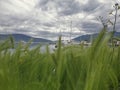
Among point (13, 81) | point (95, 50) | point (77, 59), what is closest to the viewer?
point (95, 50)

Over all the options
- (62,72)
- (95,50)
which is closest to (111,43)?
(62,72)

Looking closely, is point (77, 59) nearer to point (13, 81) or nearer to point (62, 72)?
point (62, 72)

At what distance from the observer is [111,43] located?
1.41 metres

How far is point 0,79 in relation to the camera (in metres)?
0.80

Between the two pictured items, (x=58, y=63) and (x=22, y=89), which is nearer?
(x=22, y=89)

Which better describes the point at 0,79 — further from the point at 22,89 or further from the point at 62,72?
the point at 62,72

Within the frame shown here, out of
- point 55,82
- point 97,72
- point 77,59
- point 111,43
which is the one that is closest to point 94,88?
point 97,72

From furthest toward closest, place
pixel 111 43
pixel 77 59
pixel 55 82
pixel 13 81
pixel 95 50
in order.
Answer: pixel 111 43 → pixel 77 59 → pixel 55 82 → pixel 13 81 → pixel 95 50

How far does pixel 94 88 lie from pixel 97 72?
5 centimetres

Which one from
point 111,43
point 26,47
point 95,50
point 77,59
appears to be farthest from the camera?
point 26,47

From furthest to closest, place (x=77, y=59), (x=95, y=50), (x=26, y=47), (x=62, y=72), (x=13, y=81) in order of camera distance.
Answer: (x=26, y=47) → (x=77, y=59) → (x=62, y=72) → (x=13, y=81) → (x=95, y=50)

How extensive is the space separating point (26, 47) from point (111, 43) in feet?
1.71

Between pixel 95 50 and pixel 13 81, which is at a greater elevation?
pixel 95 50

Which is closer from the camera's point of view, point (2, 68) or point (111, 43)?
point (2, 68)
